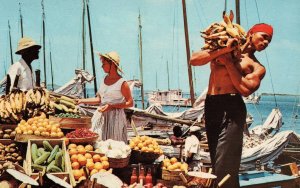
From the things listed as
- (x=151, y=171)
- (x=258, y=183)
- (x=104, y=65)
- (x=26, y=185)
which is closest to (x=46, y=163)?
(x=26, y=185)

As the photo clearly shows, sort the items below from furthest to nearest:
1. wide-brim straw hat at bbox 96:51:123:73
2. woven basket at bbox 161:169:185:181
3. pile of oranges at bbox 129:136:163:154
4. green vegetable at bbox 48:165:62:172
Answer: wide-brim straw hat at bbox 96:51:123:73 < pile of oranges at bbox 129:136:163:154 < woven basket at bbox 161:169:185:181 < green vegetable at bbox 48:165:62:172

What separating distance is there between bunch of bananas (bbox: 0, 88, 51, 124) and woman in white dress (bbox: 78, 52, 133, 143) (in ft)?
2.71

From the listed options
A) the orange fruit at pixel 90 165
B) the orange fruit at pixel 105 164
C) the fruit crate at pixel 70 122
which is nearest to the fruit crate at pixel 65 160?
the orange fruit at pixel 90 165

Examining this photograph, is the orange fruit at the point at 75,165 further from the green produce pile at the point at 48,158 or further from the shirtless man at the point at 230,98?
the shirtless man at the point at 230,98

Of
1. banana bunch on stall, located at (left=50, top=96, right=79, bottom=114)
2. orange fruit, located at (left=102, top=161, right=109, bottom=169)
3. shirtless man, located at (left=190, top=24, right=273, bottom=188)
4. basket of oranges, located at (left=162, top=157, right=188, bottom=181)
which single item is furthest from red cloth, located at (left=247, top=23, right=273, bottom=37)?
banana bunch on stall, located at (left=50, top=96, right=79, bottom=114)

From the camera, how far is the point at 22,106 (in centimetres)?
546

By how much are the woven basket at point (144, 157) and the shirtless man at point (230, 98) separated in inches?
44.5

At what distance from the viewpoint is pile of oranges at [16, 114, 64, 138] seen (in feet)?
15.8

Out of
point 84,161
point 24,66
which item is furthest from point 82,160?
point 24,66

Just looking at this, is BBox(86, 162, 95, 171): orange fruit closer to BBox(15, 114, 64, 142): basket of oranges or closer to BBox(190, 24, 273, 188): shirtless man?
BBox(15, 114, 64, 142): basket of oranges

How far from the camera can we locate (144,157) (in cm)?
498

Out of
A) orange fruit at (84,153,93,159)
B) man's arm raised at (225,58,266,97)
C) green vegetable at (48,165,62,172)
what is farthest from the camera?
orange fruit at (84,153,93,159)

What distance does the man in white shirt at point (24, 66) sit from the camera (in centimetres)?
591

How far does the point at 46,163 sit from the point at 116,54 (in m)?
2.58
